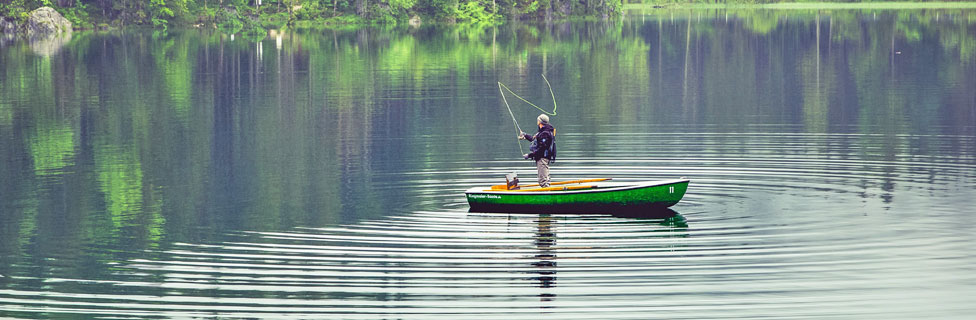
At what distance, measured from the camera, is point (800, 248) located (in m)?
23.9

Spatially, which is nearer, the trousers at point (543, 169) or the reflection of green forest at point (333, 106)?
the trousers at point (543, 169)

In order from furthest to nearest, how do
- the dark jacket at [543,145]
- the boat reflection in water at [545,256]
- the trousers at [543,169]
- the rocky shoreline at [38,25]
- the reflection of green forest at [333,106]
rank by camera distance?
the rocky shoreline at [38,25], the reflection of green forest at [333,106], the trousers at [543,169], the dark jacket at [543,145], the boat reflection in water at [545,256]

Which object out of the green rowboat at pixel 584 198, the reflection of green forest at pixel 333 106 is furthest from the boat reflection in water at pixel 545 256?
the reflection of green forest at pixel 333 106

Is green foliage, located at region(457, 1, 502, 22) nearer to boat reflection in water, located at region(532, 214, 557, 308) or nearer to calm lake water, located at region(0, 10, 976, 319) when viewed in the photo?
calm lake water, located at region(0, 10, 976, 319)

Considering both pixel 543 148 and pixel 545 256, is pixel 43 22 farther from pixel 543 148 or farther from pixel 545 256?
pixel 545 256

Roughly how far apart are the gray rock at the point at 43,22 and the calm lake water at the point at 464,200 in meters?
67.1

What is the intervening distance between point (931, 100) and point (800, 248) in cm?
3686

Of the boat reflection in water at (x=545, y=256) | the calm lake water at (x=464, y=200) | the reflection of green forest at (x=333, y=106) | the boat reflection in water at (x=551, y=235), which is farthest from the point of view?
the reflection of green forest at (x=333, y=106)

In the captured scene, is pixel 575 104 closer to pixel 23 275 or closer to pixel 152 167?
pixel 152 167

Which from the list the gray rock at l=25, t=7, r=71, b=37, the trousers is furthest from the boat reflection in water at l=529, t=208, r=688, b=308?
the gray rock at l=25, t=7, r=71, b=37

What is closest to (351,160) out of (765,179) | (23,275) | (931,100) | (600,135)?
(600,135)

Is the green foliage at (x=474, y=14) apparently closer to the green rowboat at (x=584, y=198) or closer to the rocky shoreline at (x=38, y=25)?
the rocky shoreline at (x=38, y=25)

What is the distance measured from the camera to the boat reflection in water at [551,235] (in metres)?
21.7

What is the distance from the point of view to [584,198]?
27344 millimetres
